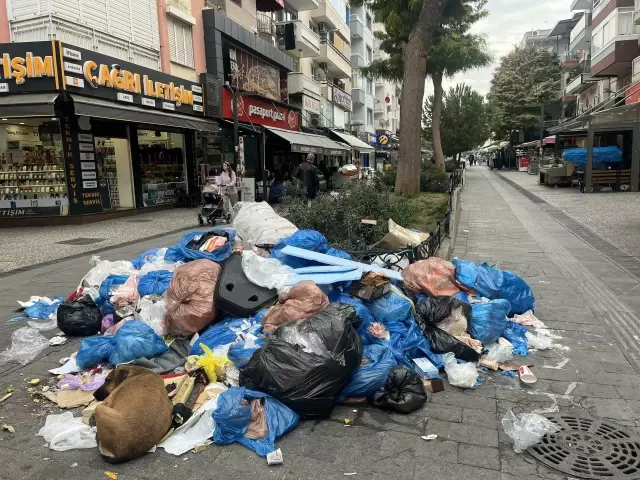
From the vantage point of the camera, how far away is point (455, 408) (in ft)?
10.8

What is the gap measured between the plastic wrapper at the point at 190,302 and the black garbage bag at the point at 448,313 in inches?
72.9

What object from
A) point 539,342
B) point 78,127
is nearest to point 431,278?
point 539,342

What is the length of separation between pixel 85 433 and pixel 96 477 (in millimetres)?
420

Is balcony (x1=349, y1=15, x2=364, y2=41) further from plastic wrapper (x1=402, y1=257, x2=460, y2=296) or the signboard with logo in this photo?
plastic wrapper (x1=402, y1=257, x2=460, y2=296)

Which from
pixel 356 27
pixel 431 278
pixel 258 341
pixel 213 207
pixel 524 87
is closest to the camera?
pixel 258 341

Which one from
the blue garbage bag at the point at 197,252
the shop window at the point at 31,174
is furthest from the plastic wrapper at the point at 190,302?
the shop window at the point at 31,174

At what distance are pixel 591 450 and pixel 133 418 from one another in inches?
103

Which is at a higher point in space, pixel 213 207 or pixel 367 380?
pixel 213 207

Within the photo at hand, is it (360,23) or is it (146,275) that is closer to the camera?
(146,275)

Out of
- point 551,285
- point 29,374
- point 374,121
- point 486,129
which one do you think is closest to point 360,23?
point 374,121

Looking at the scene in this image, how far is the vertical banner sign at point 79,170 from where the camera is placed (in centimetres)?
1270

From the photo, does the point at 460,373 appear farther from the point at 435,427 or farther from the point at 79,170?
the point at 79,170

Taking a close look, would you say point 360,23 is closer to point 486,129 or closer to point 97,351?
point 486,129

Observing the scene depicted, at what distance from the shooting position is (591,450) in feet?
9.12
